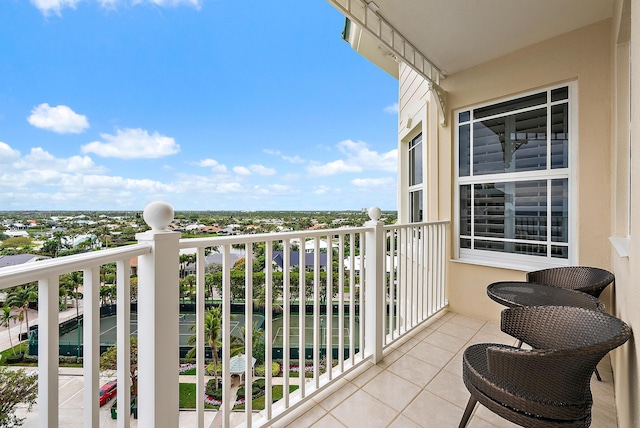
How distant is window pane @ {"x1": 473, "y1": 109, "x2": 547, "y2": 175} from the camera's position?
9.45ft

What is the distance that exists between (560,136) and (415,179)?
2269 mm

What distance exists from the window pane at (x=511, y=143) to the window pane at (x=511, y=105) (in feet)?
0.27

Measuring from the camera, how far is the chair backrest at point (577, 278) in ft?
6.55

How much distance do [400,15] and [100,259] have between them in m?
2.87

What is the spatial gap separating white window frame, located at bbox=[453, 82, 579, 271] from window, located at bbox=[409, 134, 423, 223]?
41.6 inches

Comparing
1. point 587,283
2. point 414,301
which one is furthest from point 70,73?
point 587,283

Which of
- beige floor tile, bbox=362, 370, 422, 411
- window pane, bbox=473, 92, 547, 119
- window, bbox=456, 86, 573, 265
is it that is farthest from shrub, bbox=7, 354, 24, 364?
window pane, bbox=473, 92, 547, 119

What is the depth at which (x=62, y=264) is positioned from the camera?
804mm

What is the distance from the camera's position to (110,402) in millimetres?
1098

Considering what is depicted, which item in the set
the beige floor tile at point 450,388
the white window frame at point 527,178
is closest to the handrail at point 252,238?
the beige floor tile at point 450,388

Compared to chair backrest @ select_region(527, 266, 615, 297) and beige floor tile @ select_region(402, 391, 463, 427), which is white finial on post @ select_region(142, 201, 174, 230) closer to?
beige floor tile @ select_region(402, 391, 463, 427)

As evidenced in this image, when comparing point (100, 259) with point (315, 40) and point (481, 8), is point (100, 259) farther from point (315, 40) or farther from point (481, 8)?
point (315, 40)

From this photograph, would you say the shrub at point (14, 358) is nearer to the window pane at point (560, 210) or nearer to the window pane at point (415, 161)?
the window pane at point (560, 210)

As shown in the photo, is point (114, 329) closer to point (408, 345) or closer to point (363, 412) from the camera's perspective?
point (363, 412)
